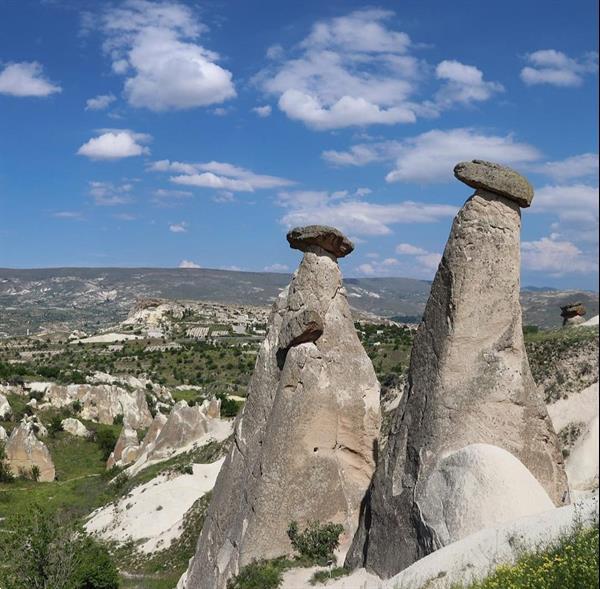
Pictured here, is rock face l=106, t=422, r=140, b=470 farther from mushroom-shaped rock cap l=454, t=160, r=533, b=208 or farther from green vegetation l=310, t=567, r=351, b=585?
mushroom-shaped rock cap l=454, t=160, r=533, b=208

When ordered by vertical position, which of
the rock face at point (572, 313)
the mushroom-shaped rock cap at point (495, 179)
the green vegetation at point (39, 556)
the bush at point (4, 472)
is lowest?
the bush at point (4, 472)

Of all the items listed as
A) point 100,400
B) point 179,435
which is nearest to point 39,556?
point 179,435

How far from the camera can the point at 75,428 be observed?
143 feet

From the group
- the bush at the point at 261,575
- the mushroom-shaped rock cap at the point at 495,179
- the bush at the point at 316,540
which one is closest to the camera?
the mushroom-shaped rock cap at the point at 495,179

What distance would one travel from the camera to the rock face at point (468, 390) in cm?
898

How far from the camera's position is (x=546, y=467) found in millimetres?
9258

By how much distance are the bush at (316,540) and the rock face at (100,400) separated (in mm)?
38181

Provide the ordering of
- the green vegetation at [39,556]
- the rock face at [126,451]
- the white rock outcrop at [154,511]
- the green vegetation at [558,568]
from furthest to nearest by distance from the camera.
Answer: the rock face at [126,451], the white rock outcrop at [154,511], the green vegetation at [39,556], the green vegetation at [558,568]

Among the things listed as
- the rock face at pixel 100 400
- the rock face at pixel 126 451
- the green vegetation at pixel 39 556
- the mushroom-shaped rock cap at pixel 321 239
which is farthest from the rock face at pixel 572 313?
the green vegetation at pixel 39 556

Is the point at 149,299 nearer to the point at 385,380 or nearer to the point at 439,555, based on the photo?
the point at 385,380

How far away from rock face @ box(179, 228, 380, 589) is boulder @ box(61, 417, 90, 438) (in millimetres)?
33496

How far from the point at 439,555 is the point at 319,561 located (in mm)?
3226

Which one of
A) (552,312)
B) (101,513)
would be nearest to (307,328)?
(101,513)

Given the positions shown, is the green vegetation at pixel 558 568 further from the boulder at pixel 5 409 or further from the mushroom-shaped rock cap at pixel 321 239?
the boulder at pixel 5 409
